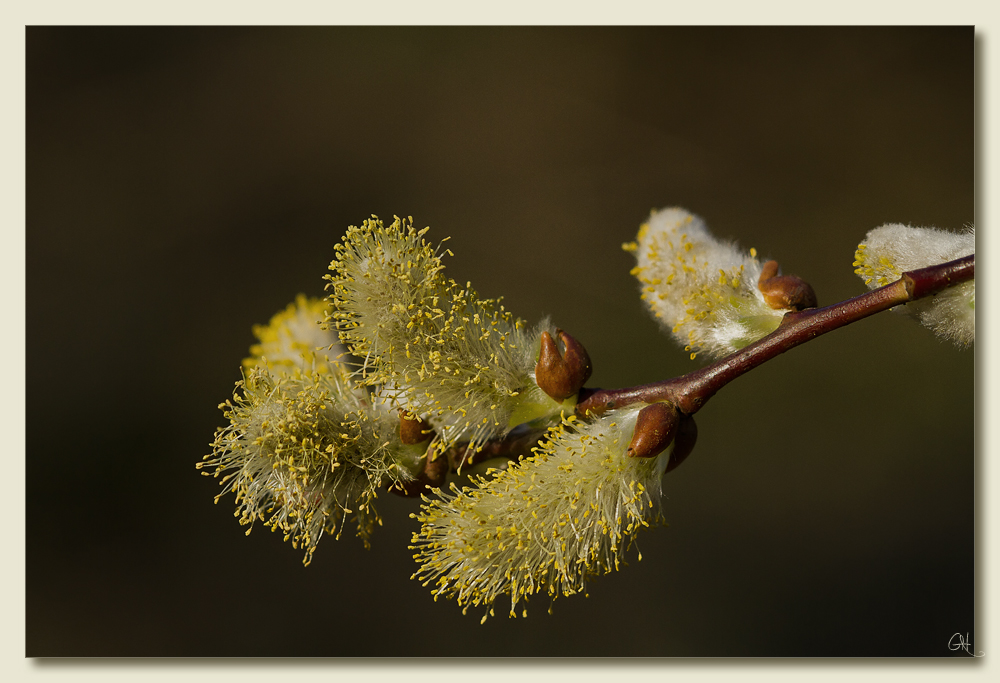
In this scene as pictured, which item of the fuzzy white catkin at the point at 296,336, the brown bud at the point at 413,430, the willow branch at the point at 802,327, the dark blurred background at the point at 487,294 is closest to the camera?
the willow branch at the point at 802,327

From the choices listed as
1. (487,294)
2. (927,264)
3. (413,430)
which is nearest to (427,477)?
(413,430)

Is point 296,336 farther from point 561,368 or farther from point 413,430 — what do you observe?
point 561,368

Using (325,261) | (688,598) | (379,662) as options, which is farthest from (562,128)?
(379,662)

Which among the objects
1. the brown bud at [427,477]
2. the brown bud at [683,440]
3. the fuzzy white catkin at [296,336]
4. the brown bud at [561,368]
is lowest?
the brown bud at [427,477]

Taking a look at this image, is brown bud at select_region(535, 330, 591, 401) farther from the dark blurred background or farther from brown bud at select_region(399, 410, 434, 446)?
the dark blurred background

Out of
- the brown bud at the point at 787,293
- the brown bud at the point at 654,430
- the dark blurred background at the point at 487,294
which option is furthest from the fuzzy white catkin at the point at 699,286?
the dark blurred background at the point at 487,294

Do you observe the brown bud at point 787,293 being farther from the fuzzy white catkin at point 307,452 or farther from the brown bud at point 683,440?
the fuzzy white catkin at point 307,452

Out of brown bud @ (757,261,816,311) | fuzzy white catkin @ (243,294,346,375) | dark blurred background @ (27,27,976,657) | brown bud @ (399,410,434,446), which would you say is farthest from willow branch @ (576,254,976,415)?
dark blurred background @ (27,27,976,657)
